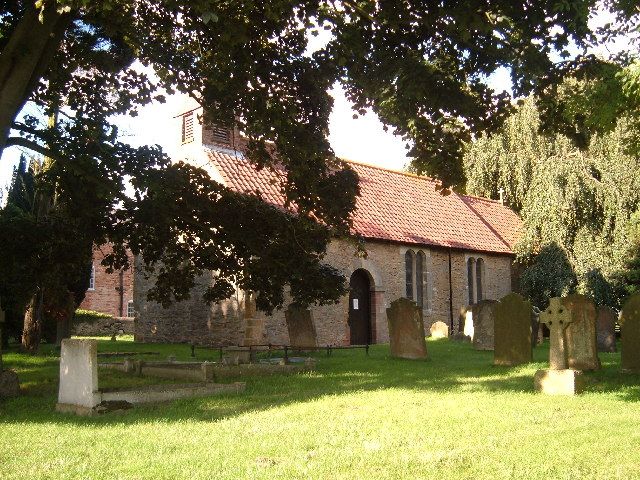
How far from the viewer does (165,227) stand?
37.5 ft

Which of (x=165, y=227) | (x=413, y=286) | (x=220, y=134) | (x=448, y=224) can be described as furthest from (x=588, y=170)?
(x=165, y=227)

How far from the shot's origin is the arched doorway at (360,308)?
22688 mm

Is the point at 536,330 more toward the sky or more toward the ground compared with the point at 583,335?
more toward the ground

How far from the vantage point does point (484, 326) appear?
693 inches

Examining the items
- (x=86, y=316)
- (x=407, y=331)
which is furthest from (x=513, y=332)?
(x=86, y=316)

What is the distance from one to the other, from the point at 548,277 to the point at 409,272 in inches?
246

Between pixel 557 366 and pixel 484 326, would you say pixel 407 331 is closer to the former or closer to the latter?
pixel 484 326

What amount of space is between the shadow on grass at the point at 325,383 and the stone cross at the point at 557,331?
596mm

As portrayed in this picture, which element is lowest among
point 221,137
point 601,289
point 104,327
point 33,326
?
point 104,327

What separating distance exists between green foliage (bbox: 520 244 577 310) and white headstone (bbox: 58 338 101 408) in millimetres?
21545

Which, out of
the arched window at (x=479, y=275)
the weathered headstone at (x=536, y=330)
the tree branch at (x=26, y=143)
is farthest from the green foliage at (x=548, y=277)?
the tree branch at (x=26, y=143)

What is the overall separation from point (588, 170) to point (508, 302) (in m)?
16.0

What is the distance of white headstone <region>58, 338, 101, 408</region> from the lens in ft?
26.3

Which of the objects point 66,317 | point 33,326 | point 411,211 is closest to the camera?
point 33,326
